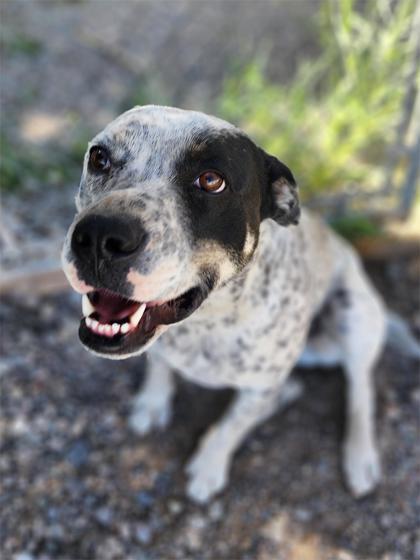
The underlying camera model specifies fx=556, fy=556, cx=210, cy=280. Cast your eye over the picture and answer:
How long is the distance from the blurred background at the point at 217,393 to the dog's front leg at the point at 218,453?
0.08 m

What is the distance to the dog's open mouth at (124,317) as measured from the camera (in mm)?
1755

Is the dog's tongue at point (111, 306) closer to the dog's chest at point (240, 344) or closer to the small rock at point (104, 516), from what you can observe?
the dog's chest at point (240, 344)

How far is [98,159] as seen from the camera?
197cm

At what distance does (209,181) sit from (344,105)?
249 cm

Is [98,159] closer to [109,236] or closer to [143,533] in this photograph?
[109,236]

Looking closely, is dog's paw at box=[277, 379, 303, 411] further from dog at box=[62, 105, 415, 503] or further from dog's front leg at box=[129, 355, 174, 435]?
dog's front leg at box=[129, 355, 174, 435]

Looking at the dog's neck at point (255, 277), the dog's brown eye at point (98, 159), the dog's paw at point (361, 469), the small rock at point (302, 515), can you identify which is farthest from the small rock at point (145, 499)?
the dog's brown eye at point (98, 159)

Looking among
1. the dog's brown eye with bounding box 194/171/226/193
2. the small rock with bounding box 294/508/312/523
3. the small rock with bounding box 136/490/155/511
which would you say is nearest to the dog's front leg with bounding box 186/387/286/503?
the small rock with bounding box 136/490/155/511

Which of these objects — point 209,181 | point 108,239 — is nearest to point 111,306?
point 108,239

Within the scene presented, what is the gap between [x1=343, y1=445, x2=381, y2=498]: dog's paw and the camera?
3.08 meters

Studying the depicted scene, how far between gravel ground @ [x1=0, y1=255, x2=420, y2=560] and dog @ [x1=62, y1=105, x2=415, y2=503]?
23 cm

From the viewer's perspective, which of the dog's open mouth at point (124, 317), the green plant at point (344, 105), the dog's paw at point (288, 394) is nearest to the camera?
the dog's open mouth at point (124, 317)

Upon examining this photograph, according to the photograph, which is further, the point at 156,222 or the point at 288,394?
the point at 288,394

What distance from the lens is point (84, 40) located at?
621 cm
